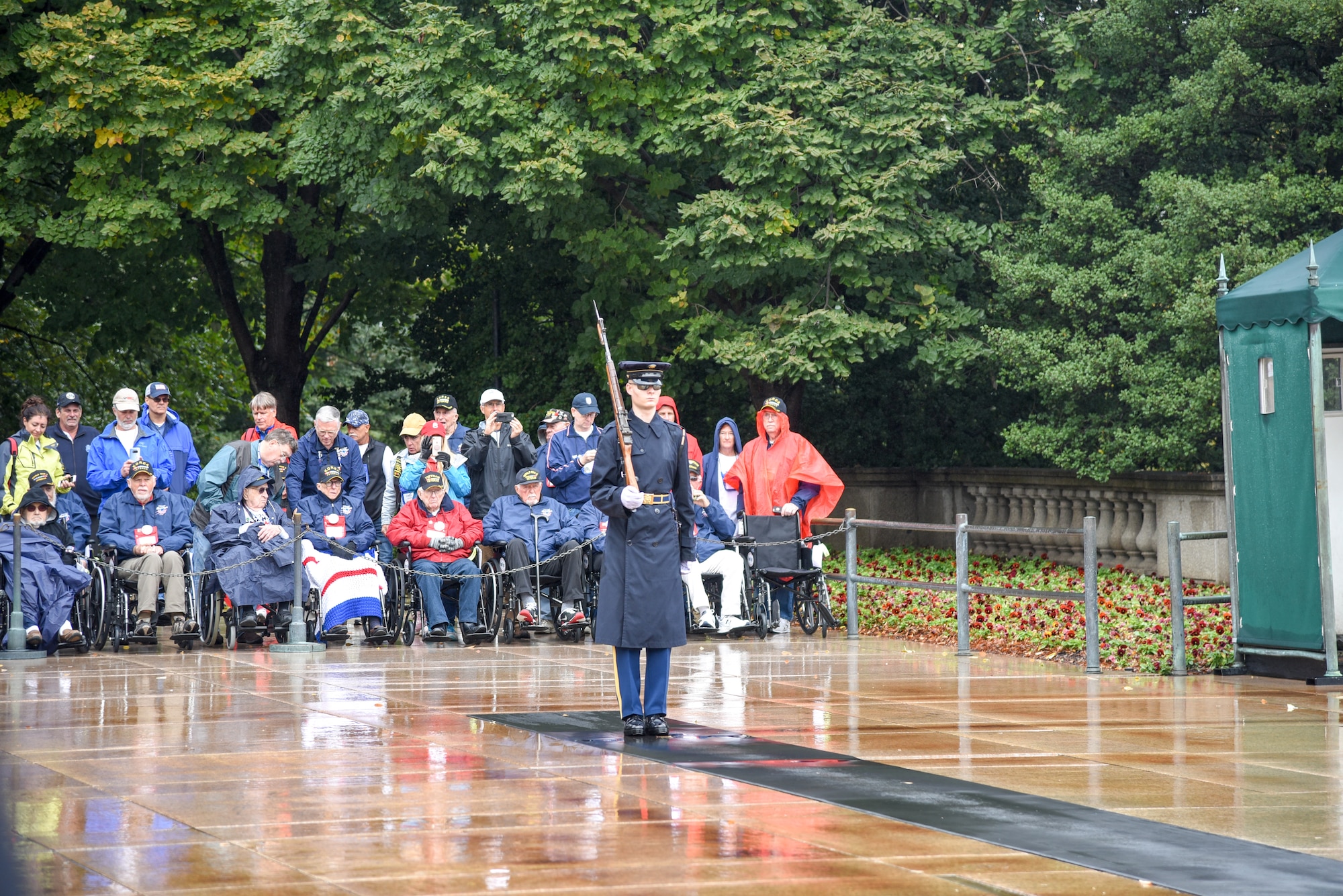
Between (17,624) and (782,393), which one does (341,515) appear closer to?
(17,624)

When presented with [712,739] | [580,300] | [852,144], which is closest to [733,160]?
[852,144]

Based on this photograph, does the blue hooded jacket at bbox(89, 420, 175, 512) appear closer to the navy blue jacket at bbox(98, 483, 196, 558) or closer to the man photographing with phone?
the navy blue jacket at bbox(98, 483, 196, 558)

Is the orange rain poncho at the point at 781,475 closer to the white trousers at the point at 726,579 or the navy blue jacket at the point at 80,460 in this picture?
the white trousers at the point at 726,579

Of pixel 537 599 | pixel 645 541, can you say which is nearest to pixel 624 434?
pixel 645 541

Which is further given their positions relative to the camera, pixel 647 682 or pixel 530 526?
pixel 530 526

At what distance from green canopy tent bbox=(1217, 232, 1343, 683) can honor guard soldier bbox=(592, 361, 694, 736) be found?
168 inches

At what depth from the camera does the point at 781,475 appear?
664 inches

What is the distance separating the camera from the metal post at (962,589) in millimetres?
14820

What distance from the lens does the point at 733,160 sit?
68.1ft

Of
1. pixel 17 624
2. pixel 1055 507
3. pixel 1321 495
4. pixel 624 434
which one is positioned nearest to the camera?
pixel 624 434

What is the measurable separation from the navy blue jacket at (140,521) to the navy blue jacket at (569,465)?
3.26 metres

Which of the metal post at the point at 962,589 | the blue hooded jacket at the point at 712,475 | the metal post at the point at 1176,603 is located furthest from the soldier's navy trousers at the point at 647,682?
the blue hooded jacket at the point at 712,475

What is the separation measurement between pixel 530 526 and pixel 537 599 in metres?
0.67

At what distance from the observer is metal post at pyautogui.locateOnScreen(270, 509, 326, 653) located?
1487 cm
